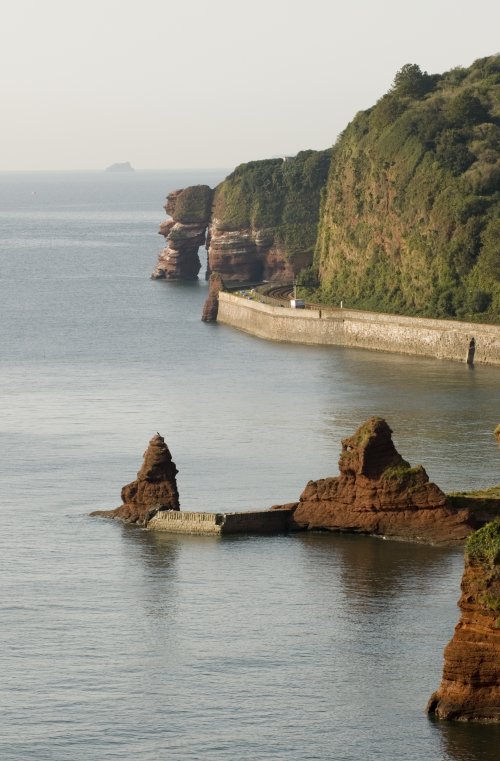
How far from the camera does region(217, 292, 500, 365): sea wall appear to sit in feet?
556

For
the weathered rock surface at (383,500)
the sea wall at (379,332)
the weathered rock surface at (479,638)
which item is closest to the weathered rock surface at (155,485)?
Answer: the weathered rock surface at (383,500)

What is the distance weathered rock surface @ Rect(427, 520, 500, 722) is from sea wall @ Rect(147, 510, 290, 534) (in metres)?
31.7

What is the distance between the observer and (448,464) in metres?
114

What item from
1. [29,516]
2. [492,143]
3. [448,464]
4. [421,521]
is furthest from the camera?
[492,143]

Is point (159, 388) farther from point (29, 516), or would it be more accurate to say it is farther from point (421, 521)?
point (421, 521)

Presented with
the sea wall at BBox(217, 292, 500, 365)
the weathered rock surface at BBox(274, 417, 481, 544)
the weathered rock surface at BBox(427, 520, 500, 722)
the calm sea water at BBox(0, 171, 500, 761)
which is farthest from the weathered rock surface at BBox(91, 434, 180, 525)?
the sea wall at BBox(217, 292, 500, 365)

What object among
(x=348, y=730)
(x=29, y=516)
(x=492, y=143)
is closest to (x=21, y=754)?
(x=348, y=730)

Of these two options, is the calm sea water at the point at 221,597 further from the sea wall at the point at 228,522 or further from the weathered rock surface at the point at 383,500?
the weathered rock surface at the point at 383,500

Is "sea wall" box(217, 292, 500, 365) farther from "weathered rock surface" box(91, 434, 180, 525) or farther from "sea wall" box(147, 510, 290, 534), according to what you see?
"sea wall" box(147, 510, 290, 534)

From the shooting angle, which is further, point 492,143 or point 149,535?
point 492,143

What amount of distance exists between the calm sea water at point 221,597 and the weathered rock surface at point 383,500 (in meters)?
1.34

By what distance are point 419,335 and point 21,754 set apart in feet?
379

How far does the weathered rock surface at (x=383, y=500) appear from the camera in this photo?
303 feet

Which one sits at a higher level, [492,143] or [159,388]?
[492,143]
